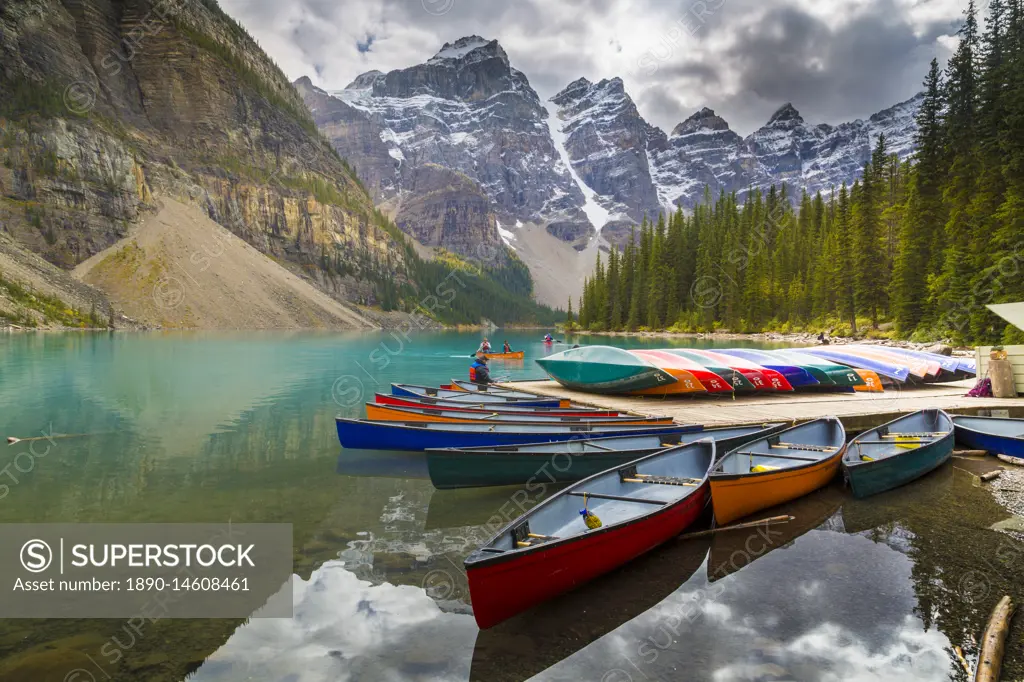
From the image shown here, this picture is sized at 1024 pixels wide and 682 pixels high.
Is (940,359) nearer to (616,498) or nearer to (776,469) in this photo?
(776,469)

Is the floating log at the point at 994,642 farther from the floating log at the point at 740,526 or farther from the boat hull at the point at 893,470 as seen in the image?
the boat hull at the point at 893,470

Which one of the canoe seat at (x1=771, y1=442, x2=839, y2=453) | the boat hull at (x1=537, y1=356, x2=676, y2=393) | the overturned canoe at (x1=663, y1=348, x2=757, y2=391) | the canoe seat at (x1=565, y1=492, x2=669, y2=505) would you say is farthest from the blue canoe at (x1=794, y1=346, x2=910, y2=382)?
the canoe seat at (x1=565, y1=492, x2=669, y2=505)

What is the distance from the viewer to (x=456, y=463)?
12055mm

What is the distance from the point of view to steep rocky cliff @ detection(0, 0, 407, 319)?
122m

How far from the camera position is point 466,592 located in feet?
27.4

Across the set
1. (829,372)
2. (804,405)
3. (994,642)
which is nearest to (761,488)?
(994,642)

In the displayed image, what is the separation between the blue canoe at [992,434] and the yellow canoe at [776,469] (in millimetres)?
4661

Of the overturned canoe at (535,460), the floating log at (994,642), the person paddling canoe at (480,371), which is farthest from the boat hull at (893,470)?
the person paddling canoe at (480,371)

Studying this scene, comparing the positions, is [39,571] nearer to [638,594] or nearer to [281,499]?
[281,499]

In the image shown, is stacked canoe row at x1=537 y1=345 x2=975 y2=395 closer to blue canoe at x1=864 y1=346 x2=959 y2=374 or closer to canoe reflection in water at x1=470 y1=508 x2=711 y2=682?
blue canoe at x1=864 y1=346 x2=959 y2=374

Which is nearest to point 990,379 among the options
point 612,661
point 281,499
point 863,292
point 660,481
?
point 660,481

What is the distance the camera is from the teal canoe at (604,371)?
857 inches

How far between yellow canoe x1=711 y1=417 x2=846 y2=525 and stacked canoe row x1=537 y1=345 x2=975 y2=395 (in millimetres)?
6775

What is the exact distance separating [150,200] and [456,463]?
15901 cm
